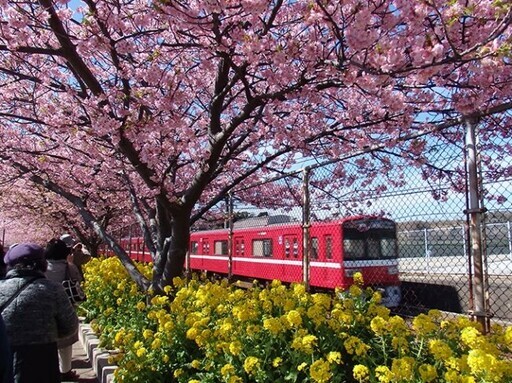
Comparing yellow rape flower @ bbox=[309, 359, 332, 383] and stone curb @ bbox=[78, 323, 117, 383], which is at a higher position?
yellow rape flower @ bbox=[309, 359, 332, 383]

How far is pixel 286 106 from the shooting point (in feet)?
21.9

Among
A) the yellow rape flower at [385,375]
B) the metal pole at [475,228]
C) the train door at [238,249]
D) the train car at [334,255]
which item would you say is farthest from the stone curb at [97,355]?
the train door at [238,249]

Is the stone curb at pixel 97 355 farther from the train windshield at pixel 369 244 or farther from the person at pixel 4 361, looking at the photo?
the train windshield at pixel 369 244

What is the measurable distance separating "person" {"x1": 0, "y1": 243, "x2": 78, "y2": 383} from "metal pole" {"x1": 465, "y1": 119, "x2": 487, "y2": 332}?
9.49ft

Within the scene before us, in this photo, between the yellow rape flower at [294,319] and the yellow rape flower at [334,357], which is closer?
the yellow rape flower at [334,357]

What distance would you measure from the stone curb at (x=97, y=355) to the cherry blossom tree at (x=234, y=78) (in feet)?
3.39

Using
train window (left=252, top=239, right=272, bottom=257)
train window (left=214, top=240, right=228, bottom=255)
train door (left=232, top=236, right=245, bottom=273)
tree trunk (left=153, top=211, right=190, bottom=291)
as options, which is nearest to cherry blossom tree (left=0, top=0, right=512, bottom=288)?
tree trunk (left=153, top=211, right=190, bottom=291)

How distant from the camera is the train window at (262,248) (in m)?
15.8

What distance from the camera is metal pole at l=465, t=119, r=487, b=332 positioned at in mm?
3346

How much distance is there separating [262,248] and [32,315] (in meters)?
12.9

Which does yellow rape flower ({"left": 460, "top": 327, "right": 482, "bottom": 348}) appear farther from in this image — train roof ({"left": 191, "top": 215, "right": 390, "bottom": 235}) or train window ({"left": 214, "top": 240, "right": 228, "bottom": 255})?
train window ({"left": 214, "top": 240, "right": 228, "bottom": 255})

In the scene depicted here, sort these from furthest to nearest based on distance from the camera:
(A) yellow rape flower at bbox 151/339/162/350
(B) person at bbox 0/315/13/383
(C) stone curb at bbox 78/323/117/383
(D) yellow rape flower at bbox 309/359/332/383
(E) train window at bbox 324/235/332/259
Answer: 1. (E) train window at bbox 324/235/332/259
2. (C) stone curb at bbox 78/323/117/383
3. (A) yellow rape flower at bbox 151/339/162/350
4. (D) yellow rape flower at bbox 309/359/332/383
5. (B) person at bbox 0/315/13/383

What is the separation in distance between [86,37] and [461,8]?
303 centimetres

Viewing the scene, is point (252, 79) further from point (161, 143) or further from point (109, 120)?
point (109, 120)
